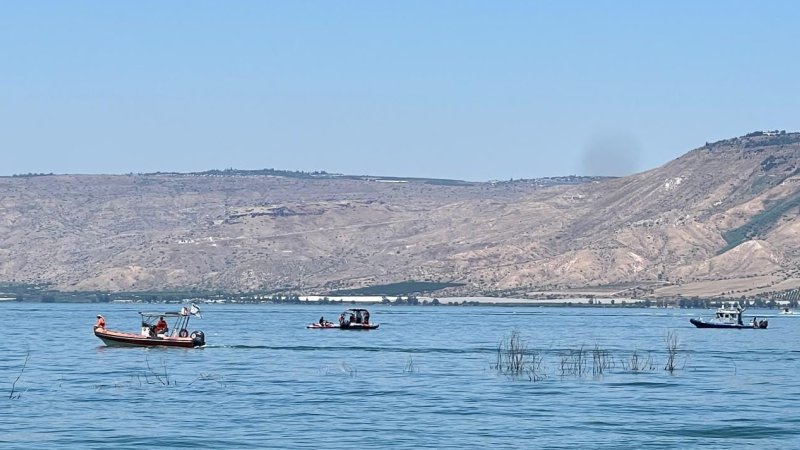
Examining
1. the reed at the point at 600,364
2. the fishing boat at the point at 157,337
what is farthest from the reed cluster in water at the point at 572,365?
the fishing boat at the point at 157,337

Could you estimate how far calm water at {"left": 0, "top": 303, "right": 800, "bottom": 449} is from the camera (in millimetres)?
61469

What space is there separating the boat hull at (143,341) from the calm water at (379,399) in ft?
4.17

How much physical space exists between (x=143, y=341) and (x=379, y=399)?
4532cm

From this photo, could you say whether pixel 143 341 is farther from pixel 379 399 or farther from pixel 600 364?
pixel 379 399

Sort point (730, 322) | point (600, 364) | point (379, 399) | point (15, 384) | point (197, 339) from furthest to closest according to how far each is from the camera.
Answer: point (730, 322)
point (197, 339)
point (600, 364)
point (15, 384)
point (379, 399)

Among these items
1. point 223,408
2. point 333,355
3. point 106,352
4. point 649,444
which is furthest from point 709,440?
point 106,352

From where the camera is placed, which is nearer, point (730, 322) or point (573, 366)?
point (573, 366)

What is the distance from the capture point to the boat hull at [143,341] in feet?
379

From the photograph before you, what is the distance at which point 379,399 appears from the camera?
75.1 meters

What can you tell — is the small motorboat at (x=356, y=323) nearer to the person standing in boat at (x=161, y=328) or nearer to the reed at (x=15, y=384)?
the person standing in boat at (x=161, y=328)

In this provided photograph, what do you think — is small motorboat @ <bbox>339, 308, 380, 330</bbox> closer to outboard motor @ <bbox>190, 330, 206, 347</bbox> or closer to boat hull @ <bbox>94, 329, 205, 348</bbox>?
boat hull @ <bbox>94, 329, 205, 348</bbox>

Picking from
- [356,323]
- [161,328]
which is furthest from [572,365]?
[356,323]

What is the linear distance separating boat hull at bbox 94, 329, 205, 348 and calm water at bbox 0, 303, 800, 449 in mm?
1271

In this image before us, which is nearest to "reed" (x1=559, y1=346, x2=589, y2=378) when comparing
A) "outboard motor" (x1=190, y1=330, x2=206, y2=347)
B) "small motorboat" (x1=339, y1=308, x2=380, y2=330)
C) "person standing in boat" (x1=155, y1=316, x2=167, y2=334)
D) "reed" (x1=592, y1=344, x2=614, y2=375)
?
"reed" (x1=592, y1=344, x2=614, y2=375)
